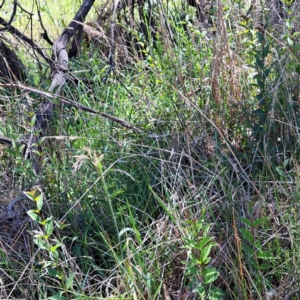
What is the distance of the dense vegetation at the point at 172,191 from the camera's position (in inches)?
75.3

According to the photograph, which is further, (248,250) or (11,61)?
(11,61)

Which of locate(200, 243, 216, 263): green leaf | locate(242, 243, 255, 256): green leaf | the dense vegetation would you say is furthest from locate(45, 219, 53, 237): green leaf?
locate(242, 243, 255, 256): green leaf

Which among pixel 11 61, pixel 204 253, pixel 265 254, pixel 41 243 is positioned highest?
pixel 11 61

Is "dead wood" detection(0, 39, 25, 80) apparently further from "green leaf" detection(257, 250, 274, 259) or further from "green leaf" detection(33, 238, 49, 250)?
"green leaf" detection(257, 250, 274, 259)

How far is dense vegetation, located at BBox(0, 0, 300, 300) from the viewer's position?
6.27 feet

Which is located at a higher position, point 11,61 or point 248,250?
point 11,61

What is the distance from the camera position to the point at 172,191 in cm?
223

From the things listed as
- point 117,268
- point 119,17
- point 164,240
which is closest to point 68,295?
point 117,268

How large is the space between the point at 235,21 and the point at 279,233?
63.2 inches

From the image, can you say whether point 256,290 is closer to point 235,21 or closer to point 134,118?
point 134,118

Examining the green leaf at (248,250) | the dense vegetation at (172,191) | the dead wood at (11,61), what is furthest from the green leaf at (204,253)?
the dead wood at (11,61)

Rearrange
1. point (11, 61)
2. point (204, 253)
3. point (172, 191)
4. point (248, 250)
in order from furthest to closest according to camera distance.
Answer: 1. point (11, 61)
2. point (172, 191)
3. point (248, 250)
4. point (204, 253)

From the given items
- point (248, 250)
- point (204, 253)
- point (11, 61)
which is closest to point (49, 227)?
point (204, 253)

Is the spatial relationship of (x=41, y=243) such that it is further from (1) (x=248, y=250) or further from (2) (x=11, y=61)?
(2) (x=11, y=61)
